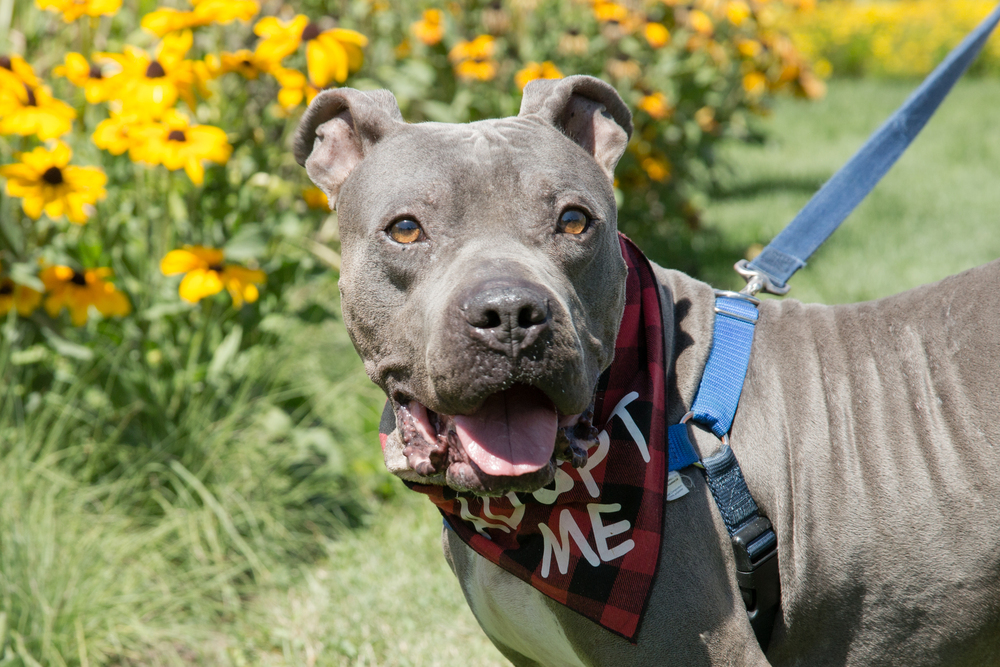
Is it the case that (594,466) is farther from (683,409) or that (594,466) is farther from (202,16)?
(202,16)

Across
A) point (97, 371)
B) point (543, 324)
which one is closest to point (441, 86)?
point (97, 371)

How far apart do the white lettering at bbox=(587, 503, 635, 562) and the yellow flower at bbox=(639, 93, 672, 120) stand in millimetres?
4237

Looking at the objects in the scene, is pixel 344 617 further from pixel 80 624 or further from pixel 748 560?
pixel 748 560

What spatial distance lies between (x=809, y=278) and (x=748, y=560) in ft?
16.7

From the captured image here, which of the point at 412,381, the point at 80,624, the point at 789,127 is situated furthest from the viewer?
the point at 789,127

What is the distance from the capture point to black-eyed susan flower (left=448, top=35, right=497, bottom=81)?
5.50 meters

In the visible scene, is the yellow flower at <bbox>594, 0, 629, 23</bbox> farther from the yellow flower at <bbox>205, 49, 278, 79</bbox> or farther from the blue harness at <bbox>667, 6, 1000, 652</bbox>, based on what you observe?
the blue harness at <bbox>667, 6, 1000, 652</bbox>

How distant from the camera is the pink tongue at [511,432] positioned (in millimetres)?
2115

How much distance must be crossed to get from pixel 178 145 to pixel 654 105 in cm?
342

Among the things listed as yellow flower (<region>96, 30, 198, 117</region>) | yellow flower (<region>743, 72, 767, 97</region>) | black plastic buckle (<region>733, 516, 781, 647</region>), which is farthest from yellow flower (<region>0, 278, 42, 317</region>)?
yellow flower (<region>743, 72, 767, 97</region>)

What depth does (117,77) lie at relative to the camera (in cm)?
390

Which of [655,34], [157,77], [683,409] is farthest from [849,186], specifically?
[655,34]

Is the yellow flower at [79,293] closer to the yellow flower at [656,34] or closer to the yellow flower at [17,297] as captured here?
the yellow flower at [17,297]

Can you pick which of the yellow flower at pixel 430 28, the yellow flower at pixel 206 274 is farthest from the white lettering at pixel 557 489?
the yellow flower at pixel 430 28
